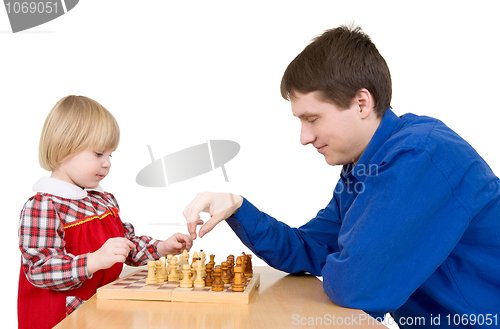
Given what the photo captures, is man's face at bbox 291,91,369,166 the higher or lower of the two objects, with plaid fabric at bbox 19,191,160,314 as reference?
higher

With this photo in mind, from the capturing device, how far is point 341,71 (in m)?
1.42

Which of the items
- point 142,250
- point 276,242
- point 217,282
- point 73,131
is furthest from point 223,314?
point 73,131

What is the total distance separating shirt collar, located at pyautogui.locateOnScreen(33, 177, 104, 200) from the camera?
151 centimetres

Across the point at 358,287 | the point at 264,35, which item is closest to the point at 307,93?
the point at 264,35

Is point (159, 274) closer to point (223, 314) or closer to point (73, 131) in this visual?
point (223, 314)

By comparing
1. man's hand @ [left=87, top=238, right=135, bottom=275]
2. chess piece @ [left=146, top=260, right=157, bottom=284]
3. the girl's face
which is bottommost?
chess piece @ [left=146, top=260, right=157, bottom=284]

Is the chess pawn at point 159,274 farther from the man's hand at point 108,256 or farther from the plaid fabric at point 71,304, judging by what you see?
the plaid fabric at point 71,304

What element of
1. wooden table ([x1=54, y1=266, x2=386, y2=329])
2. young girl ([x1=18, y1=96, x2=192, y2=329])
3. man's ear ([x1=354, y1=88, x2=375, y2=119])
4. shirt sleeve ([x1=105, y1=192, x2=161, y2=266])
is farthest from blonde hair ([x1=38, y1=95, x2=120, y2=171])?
man's ear ([x1=354, y1=88, x2=375, y2=119])

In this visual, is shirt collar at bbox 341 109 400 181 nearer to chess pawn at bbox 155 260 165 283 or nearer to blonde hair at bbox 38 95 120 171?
chess pawn at bbox 155 260 165 283

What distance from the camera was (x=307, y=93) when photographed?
1443mm

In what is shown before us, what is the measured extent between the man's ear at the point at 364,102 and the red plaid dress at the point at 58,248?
40.2 inches

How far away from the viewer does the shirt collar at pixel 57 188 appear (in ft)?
4.97

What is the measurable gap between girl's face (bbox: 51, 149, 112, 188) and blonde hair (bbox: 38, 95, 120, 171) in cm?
2

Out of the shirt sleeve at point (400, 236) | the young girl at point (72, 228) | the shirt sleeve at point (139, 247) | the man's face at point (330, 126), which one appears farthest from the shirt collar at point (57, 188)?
the shirt sleeve at point (400, 236)
